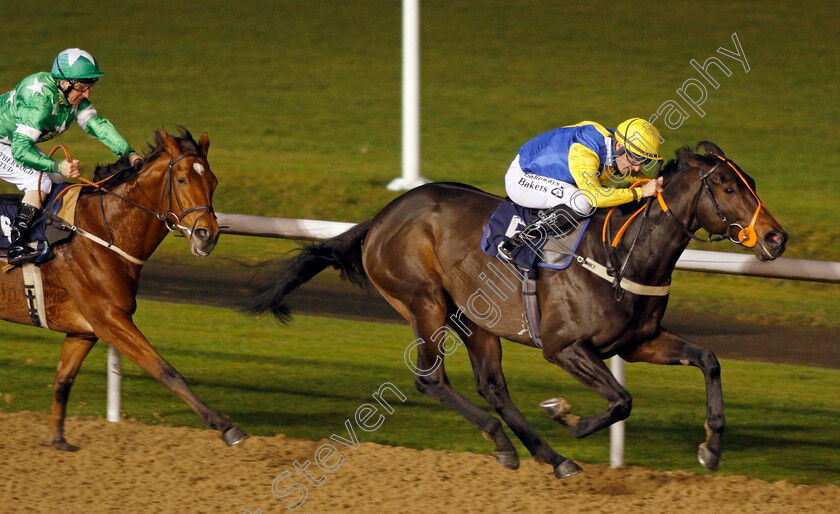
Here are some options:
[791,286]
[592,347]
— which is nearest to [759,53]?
[791,286]

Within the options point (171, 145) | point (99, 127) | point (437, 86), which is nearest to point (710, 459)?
point (171, 145)

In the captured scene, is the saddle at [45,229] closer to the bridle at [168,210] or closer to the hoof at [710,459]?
the bridle at [168,210]

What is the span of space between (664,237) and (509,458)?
118cm

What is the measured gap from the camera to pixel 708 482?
16.0ft

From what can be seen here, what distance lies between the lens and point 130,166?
5.46m

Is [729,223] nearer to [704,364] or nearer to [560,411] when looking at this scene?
[704,364]

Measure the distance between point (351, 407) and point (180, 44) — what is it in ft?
49.8

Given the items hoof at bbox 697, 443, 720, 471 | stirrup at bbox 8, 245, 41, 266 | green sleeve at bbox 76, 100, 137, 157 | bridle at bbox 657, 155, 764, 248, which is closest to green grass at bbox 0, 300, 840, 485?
hoof at bbox 697, 443, 720, 471

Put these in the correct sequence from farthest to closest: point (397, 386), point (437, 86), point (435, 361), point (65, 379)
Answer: point (437, 86)
point (397, 386)
point (65, 379)
point (435, 361)

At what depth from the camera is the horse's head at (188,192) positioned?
5070 mm

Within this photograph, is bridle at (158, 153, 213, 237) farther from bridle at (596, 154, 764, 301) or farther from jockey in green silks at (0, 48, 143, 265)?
bridle at (596, 154, 764, 301)

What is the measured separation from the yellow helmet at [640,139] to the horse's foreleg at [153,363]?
2090 millimetres

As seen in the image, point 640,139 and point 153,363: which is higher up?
point 640,139

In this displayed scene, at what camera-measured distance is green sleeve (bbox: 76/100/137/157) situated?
5.56 meters
